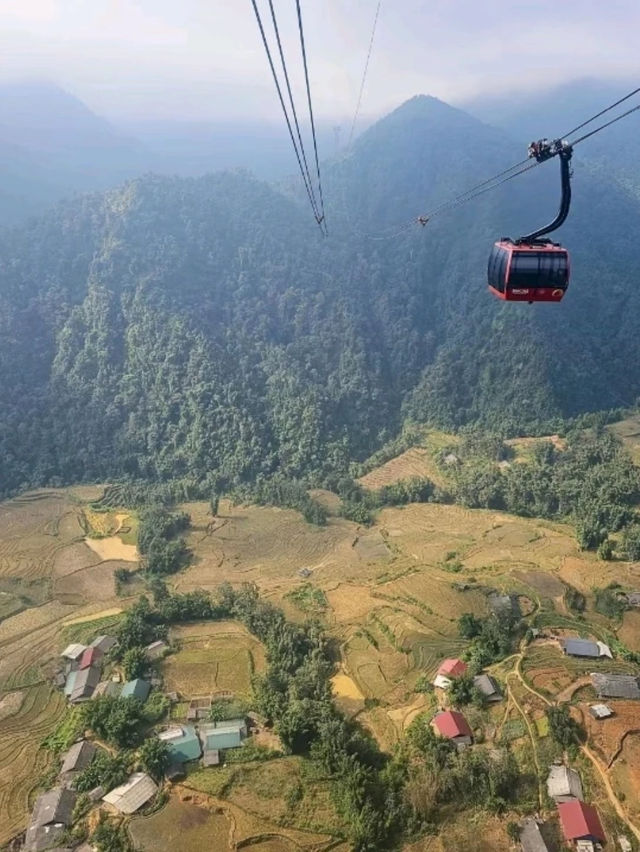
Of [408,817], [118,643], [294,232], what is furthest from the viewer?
[294,232]

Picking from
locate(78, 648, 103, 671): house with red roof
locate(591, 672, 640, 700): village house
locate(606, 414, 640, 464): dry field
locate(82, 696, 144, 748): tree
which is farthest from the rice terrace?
locate(606, 414, 640, 464): dry field

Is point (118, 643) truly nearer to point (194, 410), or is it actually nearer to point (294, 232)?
point (194, 410)

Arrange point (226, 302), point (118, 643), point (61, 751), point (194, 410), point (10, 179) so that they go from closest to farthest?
1. point (61, 751)
2. point (118, 643)
3. point (194, 410)
4. point (226, 302)
5. point (10, 179)

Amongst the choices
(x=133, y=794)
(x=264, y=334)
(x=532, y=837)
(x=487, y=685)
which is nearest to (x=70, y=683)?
(x=133, y=794)

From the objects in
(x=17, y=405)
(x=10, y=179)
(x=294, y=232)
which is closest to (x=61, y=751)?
(x=17, y=405)

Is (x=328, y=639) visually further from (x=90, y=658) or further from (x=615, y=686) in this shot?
(x=615, y=686)

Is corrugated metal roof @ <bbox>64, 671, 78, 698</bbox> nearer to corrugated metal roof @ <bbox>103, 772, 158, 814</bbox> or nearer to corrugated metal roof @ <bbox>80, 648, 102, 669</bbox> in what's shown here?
corrugated metal roof @ <bbox>80, 648, 102, 669</bbox>
